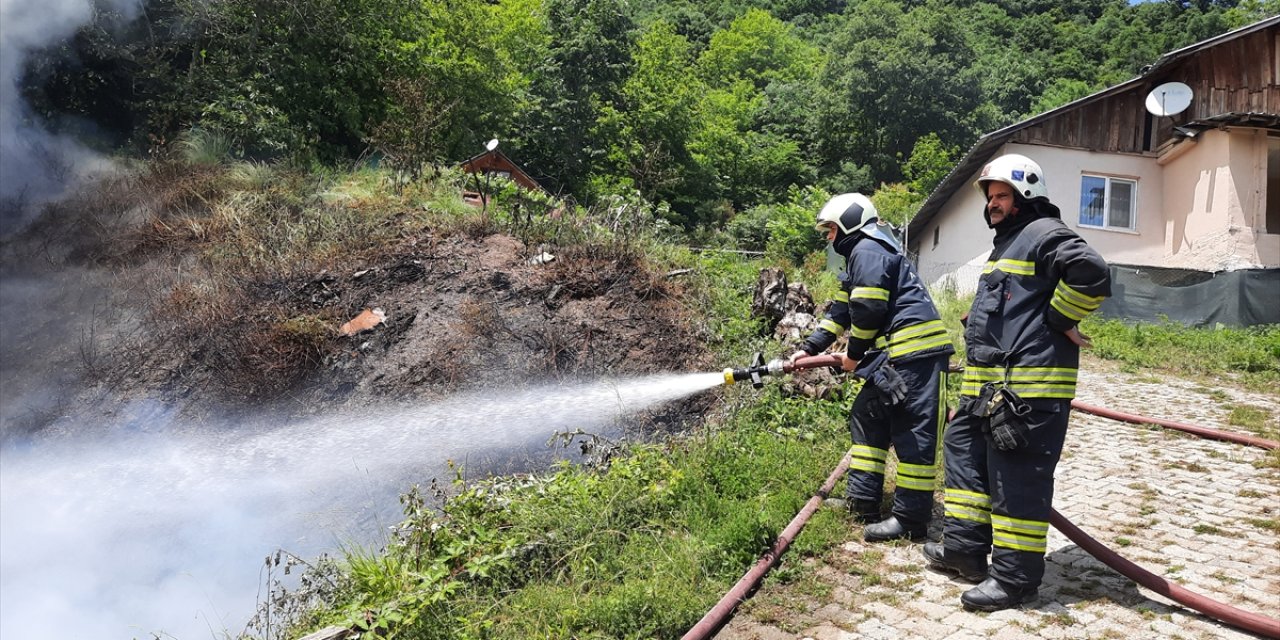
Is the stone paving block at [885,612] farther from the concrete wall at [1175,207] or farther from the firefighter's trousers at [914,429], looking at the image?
the concrete wall at [1175,207]

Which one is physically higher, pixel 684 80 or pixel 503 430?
pixel 684 80

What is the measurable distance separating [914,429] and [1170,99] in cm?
1681

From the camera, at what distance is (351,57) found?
55.1 feet

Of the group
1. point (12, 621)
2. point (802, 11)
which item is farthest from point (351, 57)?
point (802, 11)

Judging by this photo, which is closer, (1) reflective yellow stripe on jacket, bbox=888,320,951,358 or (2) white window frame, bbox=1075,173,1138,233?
(1) reflective yellow stripe on jacket, bbox=888,320,951,358

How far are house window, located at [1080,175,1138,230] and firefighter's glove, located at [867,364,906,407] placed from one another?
16.1 m

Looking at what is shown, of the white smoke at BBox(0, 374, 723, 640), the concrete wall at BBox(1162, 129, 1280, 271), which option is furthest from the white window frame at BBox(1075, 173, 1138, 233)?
A: the white smoke at BBox(0, 374, 723, 640)

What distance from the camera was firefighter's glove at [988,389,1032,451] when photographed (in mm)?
3484

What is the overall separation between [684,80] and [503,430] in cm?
3442

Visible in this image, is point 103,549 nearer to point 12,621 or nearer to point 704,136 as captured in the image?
point 12,621

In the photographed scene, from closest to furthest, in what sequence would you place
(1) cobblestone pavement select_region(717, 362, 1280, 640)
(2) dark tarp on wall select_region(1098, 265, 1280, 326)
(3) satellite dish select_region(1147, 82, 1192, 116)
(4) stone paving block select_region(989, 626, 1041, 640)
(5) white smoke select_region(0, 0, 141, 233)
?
(4) stone paving block select_region(989, 626, 1041, 640) < (1) cobblestone pavement select_region(717, 362, 1280, 640) < (5) white smoke select_region(0, 0, 141, 233) < (2) dark tarp on wall select_region(1098, 265, 1280, 326) < (3) satellite dish select_region(1147, 82, 1192, 116)

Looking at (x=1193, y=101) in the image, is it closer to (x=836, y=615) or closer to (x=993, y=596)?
(x=993, y=596)

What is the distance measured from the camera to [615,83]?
30.9 m

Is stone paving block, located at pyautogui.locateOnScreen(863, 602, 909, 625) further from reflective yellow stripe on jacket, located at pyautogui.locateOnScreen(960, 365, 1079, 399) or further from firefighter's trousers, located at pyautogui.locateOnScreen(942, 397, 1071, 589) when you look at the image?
reflective yellow stripe on jacket, located at pyautogui.locateOnScreen(960, 365, 1079, 399)
